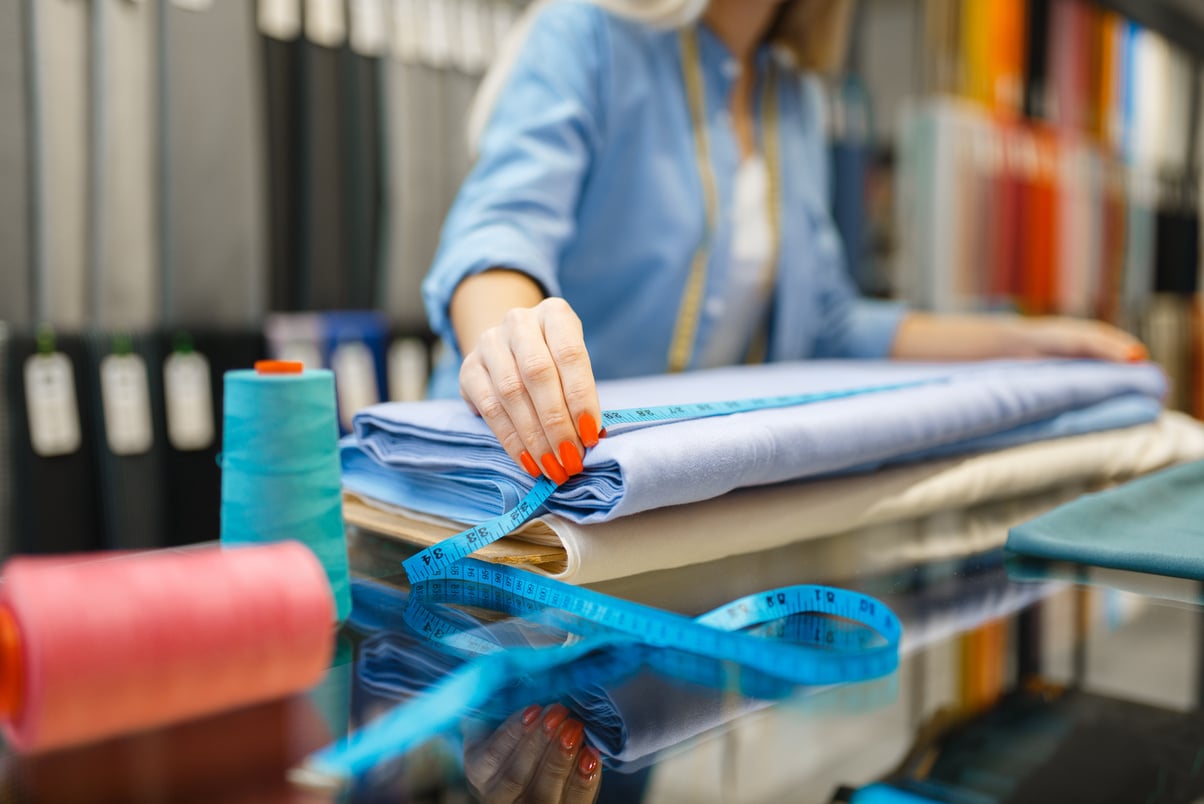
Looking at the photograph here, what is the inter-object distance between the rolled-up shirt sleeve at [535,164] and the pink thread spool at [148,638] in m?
0.43

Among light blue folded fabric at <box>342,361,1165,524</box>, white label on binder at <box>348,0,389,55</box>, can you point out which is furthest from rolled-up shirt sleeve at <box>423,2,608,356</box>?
white label on binder at <box>348,0,389,55</box>

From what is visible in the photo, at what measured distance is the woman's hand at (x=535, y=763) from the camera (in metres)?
0.30

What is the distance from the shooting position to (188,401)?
142 centimetres

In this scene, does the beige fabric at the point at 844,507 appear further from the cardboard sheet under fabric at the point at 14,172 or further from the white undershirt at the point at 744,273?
the cardboard sheet under fabric at the point at 14,172

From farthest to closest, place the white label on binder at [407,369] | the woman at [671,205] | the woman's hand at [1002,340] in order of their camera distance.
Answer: the white label on binder at [407,369], the woman's hand at [1002,340], the woman at [671,205]

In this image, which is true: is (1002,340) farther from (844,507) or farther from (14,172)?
(14,172)

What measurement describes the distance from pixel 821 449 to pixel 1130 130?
3.41 meters

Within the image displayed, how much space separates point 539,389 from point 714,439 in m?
0.10

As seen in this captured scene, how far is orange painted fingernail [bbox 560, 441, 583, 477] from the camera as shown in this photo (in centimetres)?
49

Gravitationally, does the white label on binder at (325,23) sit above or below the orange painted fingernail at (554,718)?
above

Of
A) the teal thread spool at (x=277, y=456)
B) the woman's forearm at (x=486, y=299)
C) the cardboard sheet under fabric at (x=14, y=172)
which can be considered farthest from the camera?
the cardboard sheet under fabric at (x=14, y=172)

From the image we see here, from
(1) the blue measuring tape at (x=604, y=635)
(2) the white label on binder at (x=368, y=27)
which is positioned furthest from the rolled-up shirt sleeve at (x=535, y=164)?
(2) the white label on binder at (x=368, y=27)

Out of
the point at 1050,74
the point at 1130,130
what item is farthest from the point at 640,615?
the point at 1130,130

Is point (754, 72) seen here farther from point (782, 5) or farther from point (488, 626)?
point (488, 626)
